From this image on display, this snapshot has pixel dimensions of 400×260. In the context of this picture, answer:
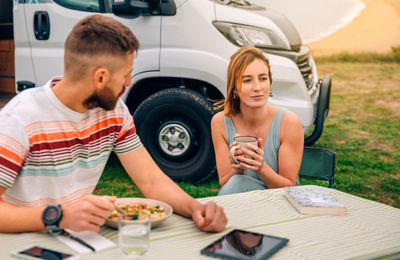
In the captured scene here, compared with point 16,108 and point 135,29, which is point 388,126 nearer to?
point 135,29

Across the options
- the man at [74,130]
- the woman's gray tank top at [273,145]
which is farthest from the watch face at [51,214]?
the woman's gray tank top at [273,145]

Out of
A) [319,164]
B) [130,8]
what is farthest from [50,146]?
[130,8]

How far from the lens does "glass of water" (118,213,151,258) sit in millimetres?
1294

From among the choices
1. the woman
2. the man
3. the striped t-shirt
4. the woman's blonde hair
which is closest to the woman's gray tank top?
the woman

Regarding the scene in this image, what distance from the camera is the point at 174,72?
4.53m

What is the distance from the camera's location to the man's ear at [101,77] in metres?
1.79

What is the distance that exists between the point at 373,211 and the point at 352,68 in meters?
17.6

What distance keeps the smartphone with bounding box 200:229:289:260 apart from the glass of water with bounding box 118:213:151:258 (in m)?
0.21

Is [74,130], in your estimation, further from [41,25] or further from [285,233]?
[41,25]

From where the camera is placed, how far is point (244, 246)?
4.77 feet

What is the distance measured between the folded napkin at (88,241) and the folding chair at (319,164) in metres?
1.97

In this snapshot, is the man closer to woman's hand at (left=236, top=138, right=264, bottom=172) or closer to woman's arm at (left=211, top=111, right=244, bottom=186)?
woman's hand at (left=236, top=138, right=264, bottom=172)

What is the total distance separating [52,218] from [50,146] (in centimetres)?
39

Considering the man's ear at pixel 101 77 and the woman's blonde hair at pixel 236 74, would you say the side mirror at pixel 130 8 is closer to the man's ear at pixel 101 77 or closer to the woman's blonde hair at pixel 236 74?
the woman's blonde hair at pixel 236 74
